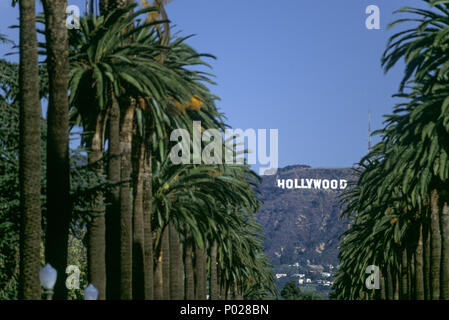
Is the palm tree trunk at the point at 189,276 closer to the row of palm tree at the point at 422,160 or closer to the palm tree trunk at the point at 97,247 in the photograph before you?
the row of palm tree at the point at 422,160

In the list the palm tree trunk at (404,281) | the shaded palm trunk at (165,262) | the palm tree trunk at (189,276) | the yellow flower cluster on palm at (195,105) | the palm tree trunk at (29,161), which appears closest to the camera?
the palm tree trunk at (29,161)

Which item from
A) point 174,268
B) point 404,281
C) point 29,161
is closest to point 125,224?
point 29,161

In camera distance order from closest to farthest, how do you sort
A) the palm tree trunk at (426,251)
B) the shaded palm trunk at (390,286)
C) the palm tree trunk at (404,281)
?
the palm tree trunk at (426,251), the palm tree trunk at (404,281), the shaded palm trunk at (390,286)

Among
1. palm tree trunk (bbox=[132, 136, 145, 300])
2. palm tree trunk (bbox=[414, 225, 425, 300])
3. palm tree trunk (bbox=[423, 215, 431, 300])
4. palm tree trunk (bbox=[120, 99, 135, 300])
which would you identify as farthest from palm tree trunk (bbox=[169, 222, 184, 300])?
palm tree trunk (bbox=[414, 225, 425, 300])

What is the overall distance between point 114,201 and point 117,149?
1.83m

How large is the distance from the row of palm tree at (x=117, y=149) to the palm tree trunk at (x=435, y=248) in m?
11.0

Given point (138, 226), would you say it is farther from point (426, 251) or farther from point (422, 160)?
point (426, 251)

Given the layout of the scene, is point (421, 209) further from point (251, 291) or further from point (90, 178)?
point (251, 291)

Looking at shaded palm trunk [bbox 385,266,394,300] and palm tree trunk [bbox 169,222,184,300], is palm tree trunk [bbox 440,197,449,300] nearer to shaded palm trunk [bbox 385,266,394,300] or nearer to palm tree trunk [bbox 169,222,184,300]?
palm tree trunk [bbox 169,222,184,300]

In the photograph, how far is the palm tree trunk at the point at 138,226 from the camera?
1339 inches

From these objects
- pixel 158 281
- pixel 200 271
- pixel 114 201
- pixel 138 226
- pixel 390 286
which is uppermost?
pixel 114 201

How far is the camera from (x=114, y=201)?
29.5 m

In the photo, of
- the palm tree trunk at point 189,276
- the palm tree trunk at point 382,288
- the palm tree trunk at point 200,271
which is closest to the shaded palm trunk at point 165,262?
the palm tree trunk at point 189,276

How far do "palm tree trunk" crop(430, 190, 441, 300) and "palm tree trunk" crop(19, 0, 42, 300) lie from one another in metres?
27.5
